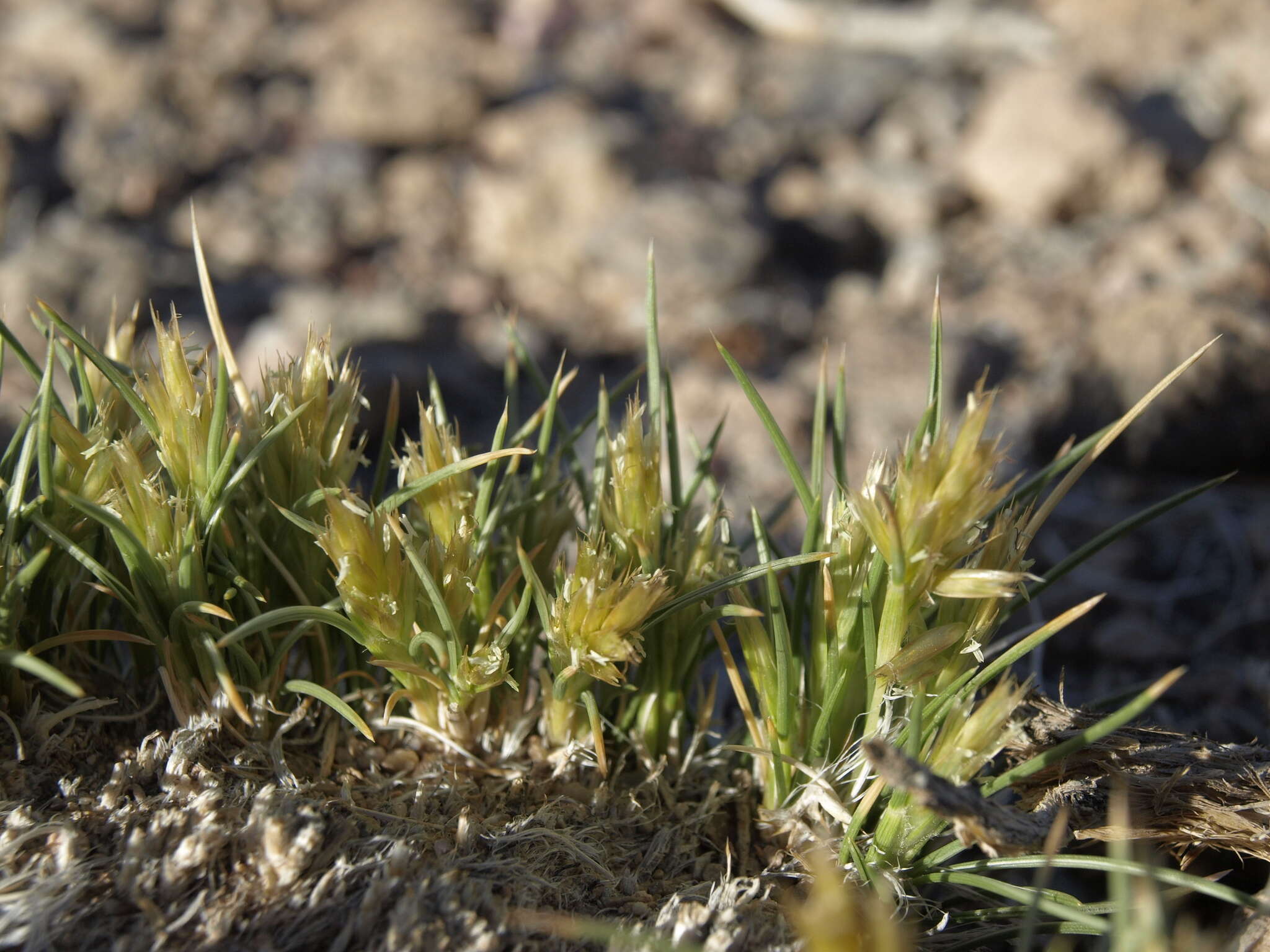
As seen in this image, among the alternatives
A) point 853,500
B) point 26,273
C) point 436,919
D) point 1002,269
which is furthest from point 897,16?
point 436,919

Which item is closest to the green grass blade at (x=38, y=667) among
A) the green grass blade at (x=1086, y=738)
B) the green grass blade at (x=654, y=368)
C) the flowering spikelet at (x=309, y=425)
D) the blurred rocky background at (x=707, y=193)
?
the flowering spikelet at (x=309, y=425)

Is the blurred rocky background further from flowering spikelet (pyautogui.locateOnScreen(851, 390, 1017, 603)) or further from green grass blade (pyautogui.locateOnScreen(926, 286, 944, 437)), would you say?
flowering spikelet (pyautogui.locateOnScreen(851, 390, 1017, 603))

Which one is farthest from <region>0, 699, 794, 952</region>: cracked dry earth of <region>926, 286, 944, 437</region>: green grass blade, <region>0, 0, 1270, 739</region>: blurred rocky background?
<region>0, 0, 1270, 739</region>: blurred rocky background

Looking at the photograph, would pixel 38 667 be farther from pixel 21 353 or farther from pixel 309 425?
pixel 21 353

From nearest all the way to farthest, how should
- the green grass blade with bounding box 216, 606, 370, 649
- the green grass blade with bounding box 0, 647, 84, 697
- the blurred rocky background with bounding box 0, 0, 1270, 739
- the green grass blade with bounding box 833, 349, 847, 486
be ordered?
1. the green grass blade with bounding box 0, 647, 84, 697
2. the green grass blade with bounding box 216, 606, 370, 649
3. the green grass blade with bounding box 833, 349, 847, 486
4. the blurred rocky background with bounding box 0, 0, 1270, 739

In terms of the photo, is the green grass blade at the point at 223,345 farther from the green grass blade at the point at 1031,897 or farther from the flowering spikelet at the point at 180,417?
the green grass blade at the point at 1031,897
